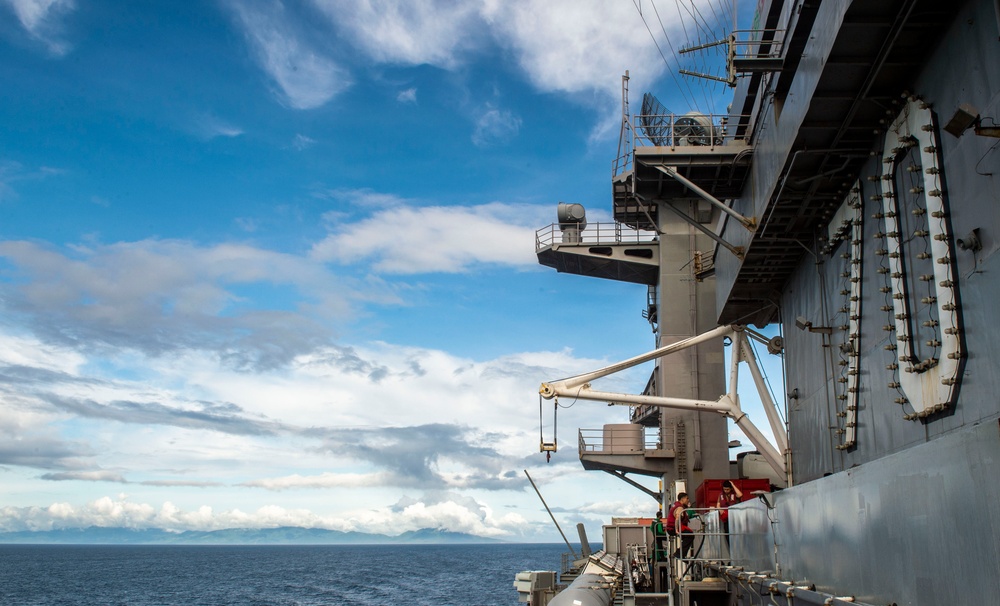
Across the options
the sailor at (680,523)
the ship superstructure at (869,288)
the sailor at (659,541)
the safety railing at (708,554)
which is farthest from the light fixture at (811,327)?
the sailor at (659,541)

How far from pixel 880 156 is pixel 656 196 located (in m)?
10.6

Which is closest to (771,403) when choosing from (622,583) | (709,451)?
(622,583)

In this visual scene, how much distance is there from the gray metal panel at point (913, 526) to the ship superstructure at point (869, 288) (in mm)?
18

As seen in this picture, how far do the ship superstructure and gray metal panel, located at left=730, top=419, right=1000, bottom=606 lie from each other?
0.06 ft

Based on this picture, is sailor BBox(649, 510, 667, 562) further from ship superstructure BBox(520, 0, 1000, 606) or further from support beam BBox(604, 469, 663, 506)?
support beam BBox(604, 469, 663, 506)

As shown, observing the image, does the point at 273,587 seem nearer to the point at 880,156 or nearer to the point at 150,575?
the point at 150,575

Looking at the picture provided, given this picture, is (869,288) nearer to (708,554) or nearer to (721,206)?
(721,206)

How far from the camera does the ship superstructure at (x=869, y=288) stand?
530 centimetres

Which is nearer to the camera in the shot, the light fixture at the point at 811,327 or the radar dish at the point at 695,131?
the light fixture at the point at 811,327

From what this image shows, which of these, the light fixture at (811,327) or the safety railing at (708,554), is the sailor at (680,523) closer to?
the safety railing at (708,554)

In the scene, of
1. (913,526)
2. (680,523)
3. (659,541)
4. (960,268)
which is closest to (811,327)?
(680,523)

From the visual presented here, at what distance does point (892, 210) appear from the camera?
1032 cm

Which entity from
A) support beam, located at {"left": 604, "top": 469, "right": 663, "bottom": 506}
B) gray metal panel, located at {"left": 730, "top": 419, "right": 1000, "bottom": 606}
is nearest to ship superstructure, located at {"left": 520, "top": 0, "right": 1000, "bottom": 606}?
gray metal panel, located at {"left": 730, "top": 419, "right": 1000, "bottom": 606}

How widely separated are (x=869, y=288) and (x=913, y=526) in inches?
275
